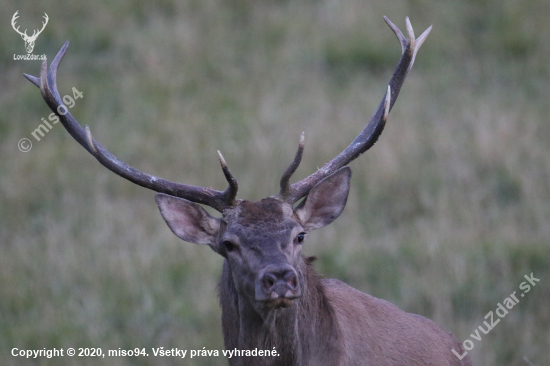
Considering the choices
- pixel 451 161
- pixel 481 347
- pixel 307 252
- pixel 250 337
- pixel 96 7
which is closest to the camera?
pixel 250 337

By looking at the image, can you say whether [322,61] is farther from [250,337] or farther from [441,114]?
[250,337]

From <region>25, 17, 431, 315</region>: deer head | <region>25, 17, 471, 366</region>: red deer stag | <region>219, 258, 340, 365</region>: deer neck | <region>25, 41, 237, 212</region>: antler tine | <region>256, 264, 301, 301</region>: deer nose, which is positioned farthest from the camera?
<region>25, 41, 237, 212</region>: antler tine

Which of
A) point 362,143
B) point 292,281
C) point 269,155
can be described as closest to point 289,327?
point 292,281

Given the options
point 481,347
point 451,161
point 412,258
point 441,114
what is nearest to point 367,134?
point 481,347

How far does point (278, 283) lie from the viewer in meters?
3.98

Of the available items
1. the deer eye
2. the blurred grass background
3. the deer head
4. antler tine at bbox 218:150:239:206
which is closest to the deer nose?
the deer head

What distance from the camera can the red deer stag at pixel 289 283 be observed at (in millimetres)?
4246

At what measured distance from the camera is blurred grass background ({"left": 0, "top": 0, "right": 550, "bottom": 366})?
7.20 m

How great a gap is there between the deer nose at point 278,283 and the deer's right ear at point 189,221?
2.53 feet

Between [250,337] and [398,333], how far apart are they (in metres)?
0.94

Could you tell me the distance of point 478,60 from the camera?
12.1 meters

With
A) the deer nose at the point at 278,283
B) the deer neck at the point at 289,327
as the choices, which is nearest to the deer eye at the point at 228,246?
the deer neck at the point at 289,327

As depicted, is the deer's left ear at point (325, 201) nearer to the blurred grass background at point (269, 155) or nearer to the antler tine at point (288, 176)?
the antler tine at point (288, 176)

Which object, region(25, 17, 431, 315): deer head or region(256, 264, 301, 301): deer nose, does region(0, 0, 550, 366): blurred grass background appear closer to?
region(25, 17, 431, 315): deer head
